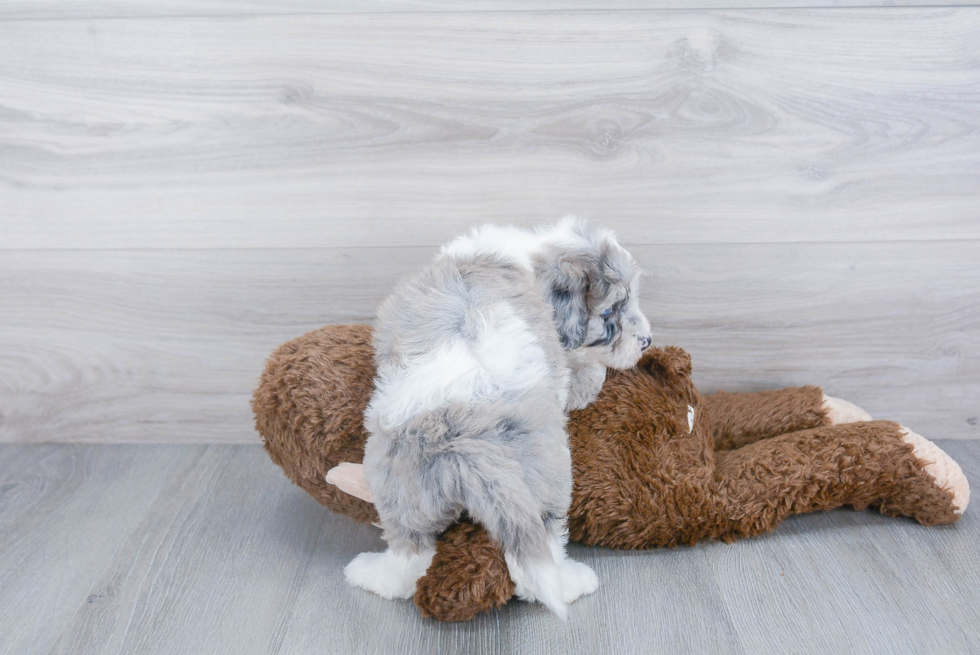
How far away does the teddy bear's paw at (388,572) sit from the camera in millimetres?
1160

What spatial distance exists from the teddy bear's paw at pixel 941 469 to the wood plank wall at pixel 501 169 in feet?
1.07

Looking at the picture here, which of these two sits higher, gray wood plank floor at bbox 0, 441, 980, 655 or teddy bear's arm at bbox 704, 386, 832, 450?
teddy bear's arm at bbox 704, 386, 832, 450

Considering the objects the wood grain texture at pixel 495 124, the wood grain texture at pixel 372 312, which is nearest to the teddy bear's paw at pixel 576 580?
the wood grain texture at pixel 372 312

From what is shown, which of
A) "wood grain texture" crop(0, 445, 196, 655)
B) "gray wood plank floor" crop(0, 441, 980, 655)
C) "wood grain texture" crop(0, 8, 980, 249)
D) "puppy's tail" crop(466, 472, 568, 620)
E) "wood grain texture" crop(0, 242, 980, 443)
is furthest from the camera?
"wood grain texture" crop(0, 242, 980, 443)

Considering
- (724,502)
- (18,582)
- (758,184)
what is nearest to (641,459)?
(724,502)

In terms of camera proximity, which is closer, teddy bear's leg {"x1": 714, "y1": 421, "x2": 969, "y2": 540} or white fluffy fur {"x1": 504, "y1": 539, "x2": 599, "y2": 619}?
white fluffy fur {"x1": 504, "y1": 539, "x2": 599, "y2": 619}

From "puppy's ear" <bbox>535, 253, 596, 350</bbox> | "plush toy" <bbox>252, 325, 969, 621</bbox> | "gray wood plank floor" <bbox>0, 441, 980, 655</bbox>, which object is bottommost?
"gray wood plank floor" <bbox>0, 441, 980, 655</bbox>

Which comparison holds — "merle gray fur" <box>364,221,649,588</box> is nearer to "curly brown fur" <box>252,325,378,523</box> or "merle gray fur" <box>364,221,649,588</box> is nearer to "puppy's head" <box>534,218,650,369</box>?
"puppy's head" <box>534,218,650,369</box>

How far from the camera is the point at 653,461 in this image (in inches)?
51.2

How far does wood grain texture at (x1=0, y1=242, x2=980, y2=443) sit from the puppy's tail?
0.69 m

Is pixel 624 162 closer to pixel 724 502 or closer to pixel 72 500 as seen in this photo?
pixel 724 502

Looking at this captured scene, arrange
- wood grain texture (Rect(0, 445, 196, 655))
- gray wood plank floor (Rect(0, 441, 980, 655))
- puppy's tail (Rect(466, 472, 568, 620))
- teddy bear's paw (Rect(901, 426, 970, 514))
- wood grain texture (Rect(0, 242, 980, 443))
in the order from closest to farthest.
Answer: puppy's tail (Rect(466, 472, 568, 620)) → gray wood plank floor (Rect(0, 441, 980, 655)) → wood grain texture (Rect(0, 445, 196, 655)) → teddy bear's paw (Rect(901, 426, 970, 514)) → wood grain texture (Rect(0, 242, 980, 443))

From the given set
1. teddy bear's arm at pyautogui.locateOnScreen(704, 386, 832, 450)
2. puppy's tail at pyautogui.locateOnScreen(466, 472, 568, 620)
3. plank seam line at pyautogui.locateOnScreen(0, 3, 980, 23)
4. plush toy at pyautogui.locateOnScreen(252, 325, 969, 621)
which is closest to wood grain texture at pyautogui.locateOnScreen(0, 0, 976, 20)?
plank seam line at pyautogui.locateOnScreen(0, 3, 980, 23)

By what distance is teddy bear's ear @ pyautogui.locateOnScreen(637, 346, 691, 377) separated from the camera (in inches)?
54.4
